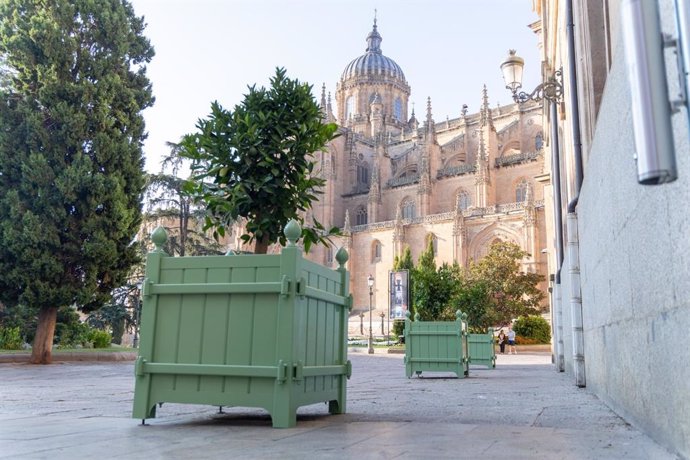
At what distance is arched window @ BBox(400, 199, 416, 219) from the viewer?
53603 mm

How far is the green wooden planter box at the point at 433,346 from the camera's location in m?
11.2

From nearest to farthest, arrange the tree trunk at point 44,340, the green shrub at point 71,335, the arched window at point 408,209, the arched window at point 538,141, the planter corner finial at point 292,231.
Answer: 1. the planter corner finial at point 292,231
2. the tree trunk at point 44,340
3. the green shrub at point 71,335
4. the arched window at point 538,141
5. the arched window at point 408,209

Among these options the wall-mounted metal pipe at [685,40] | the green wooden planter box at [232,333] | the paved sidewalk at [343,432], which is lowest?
the paved sidewalk at [343,432]

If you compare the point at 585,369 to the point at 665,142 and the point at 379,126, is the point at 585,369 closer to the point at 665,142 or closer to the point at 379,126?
the point at 665,142

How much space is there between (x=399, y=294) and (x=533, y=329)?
7832 millimetres

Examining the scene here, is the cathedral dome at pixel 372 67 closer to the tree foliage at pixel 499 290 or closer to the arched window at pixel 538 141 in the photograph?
the arched window at pixel 538 141

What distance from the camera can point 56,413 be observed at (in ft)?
16.7

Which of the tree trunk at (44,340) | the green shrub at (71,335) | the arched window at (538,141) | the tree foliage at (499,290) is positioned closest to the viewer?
the tree trunk at (44,340)

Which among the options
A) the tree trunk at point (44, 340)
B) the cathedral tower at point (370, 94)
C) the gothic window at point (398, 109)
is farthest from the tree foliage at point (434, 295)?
the gothic window at point (398, 109)

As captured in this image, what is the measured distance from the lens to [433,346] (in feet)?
37.5

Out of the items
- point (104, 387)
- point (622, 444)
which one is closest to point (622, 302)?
point (622, 444)

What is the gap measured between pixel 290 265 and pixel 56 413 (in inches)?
99.5

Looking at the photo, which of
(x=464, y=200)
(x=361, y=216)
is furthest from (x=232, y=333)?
(x=361, y=216)

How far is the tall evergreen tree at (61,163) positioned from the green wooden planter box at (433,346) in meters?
10.5
